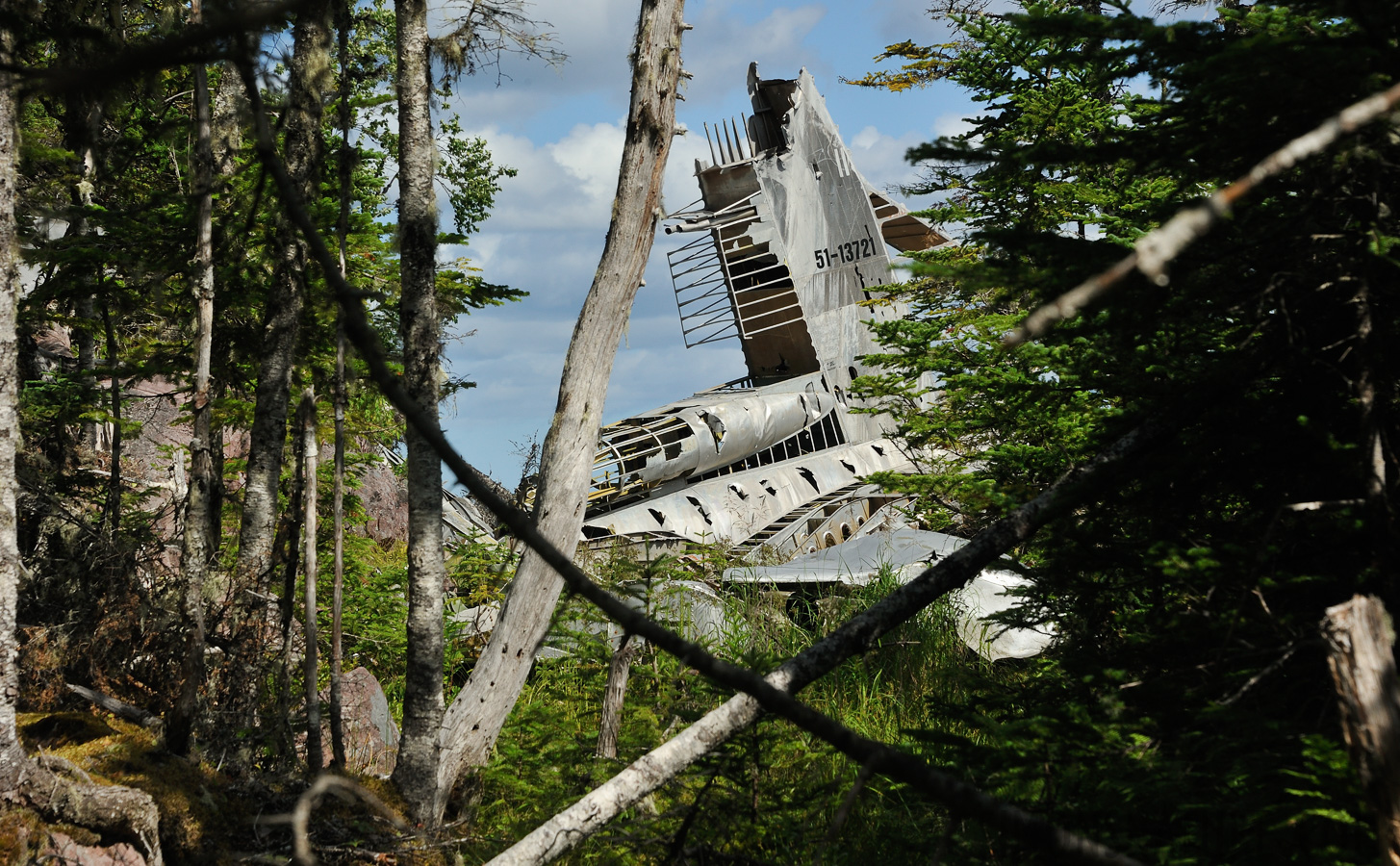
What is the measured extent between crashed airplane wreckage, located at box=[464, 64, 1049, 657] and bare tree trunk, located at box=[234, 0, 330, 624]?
576 centimetres

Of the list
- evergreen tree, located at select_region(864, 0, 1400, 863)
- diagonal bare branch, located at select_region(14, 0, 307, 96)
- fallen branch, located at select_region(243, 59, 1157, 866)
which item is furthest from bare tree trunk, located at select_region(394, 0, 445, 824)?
diagonal bare branch, located at select_region(14, 0, 307, 96)

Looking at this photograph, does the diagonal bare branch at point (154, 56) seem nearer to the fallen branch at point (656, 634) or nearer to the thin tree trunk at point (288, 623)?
the fallen branch at point (656, 634)

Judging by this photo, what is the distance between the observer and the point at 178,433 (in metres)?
16.5

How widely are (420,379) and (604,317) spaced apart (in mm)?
1290

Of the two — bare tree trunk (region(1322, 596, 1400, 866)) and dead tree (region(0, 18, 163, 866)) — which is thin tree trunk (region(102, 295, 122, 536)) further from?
bare tree trunk (region(1322, 596, 1400, 866))

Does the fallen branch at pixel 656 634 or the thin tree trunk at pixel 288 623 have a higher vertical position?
the fallen branch at pixel 656 634

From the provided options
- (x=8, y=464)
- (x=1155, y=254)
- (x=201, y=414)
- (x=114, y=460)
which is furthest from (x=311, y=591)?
(x=1155, y=254)

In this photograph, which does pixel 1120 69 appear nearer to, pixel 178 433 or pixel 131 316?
pixel 131 316

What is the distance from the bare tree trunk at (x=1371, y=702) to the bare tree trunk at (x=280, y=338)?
694 cm

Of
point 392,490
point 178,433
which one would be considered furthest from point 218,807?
point 392,490

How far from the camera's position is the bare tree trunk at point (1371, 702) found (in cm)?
201

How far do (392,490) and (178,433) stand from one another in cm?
422

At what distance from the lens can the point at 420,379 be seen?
19.7 ft

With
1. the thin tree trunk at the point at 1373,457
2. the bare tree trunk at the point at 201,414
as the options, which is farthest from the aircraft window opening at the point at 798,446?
the thin tree trunk at the point at 1373,457
